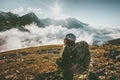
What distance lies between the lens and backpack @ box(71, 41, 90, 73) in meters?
13.5

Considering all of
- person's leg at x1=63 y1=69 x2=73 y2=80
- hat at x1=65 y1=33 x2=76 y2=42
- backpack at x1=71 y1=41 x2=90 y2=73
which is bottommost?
person's leg at x1=63 y1=69 x2=73 y2=80

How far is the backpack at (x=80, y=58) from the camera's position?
44.3 feet

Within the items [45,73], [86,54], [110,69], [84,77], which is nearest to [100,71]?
[110,69]

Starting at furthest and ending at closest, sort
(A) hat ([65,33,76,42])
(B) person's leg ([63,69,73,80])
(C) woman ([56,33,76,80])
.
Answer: (B) person's leg ([63,69,73,80]), (A) hat ([65,33,76,42]), (C) woman ([56,33,76,80])

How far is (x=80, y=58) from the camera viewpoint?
13.7m

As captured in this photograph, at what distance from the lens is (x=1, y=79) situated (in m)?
24.8

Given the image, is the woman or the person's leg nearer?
the woman

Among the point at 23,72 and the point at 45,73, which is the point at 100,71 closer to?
the point at 45,73

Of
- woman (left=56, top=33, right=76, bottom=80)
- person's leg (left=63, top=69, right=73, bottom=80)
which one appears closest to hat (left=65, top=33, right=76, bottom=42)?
woman (left=56, top=33, right=76, bottom=80)

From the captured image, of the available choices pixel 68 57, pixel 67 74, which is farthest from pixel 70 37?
pixel 67 74

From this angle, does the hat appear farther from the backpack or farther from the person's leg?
the person's leg

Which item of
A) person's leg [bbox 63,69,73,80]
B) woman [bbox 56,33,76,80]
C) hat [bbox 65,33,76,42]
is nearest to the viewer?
woman [bbox 56,33,76,80]

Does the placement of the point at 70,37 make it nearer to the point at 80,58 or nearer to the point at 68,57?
the point at 68,57

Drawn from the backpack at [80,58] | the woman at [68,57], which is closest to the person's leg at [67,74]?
the woman at [68,57]
